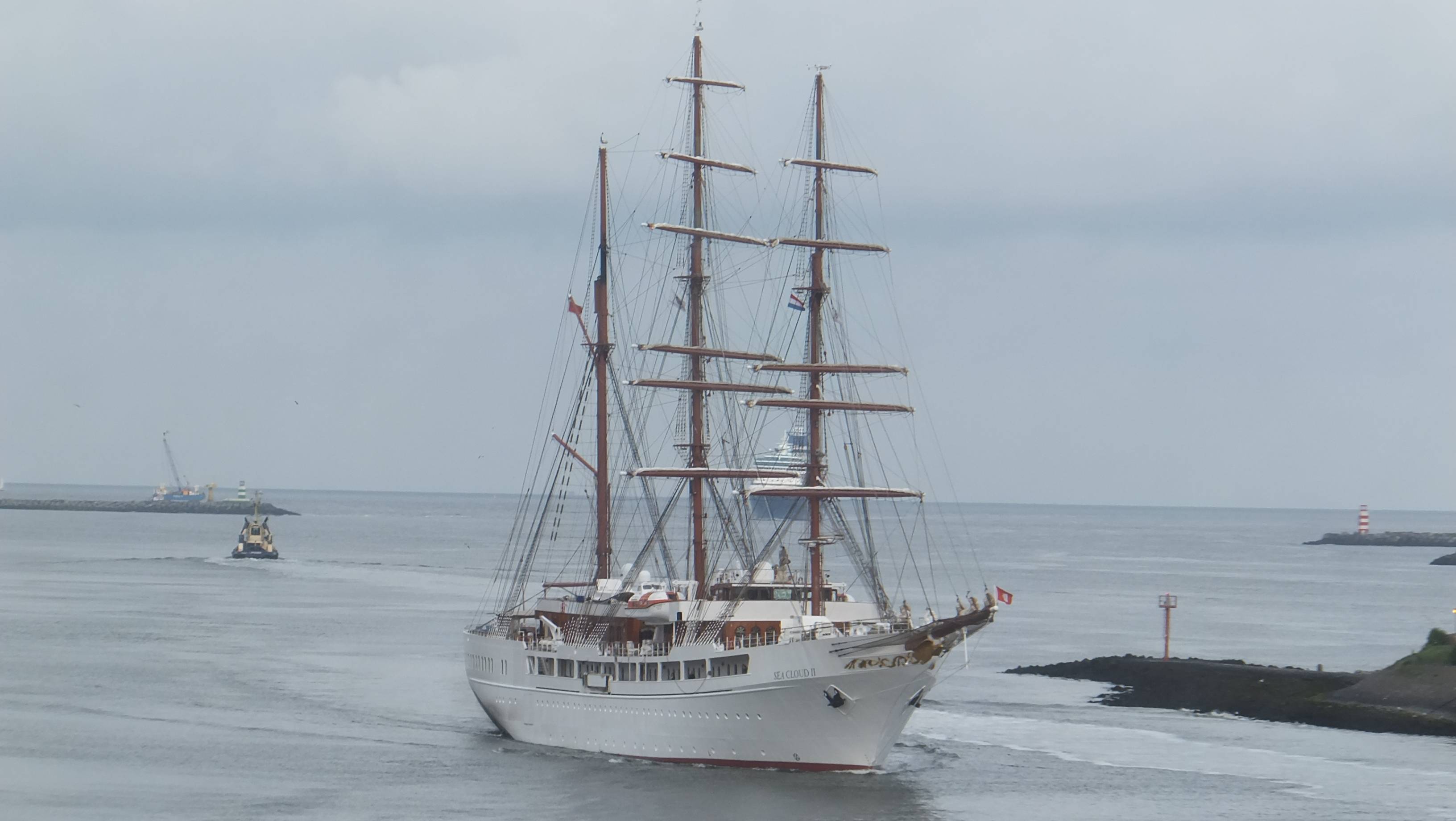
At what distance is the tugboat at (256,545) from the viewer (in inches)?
7170

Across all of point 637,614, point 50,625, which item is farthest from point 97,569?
point 637,614

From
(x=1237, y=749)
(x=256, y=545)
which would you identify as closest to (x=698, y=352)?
(x=1237, y=749)

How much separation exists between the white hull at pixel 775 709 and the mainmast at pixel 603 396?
9827 mm

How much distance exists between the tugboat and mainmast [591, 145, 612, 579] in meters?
116

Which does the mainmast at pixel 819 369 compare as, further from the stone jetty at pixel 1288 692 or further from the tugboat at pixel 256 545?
the tugboat at pixel 256 545

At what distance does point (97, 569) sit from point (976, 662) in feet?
329

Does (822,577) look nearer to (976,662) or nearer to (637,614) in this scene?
(637,614)

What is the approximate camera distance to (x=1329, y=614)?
128375 millimetres

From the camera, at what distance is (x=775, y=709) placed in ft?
185

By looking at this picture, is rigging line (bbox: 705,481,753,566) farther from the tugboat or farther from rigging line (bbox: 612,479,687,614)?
the tugboat

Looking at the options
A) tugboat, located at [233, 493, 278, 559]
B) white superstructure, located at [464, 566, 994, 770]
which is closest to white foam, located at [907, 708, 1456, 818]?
white superstructure, located at [464, 566, 994, 770]

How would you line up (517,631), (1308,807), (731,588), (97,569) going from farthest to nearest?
(97,569) < (517,631) < (731,588) < (1308,807)

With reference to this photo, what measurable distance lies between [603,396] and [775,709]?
1917 centimetres

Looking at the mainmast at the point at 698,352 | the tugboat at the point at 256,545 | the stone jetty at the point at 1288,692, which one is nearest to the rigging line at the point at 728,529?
the mainmast at the point at 698,352
